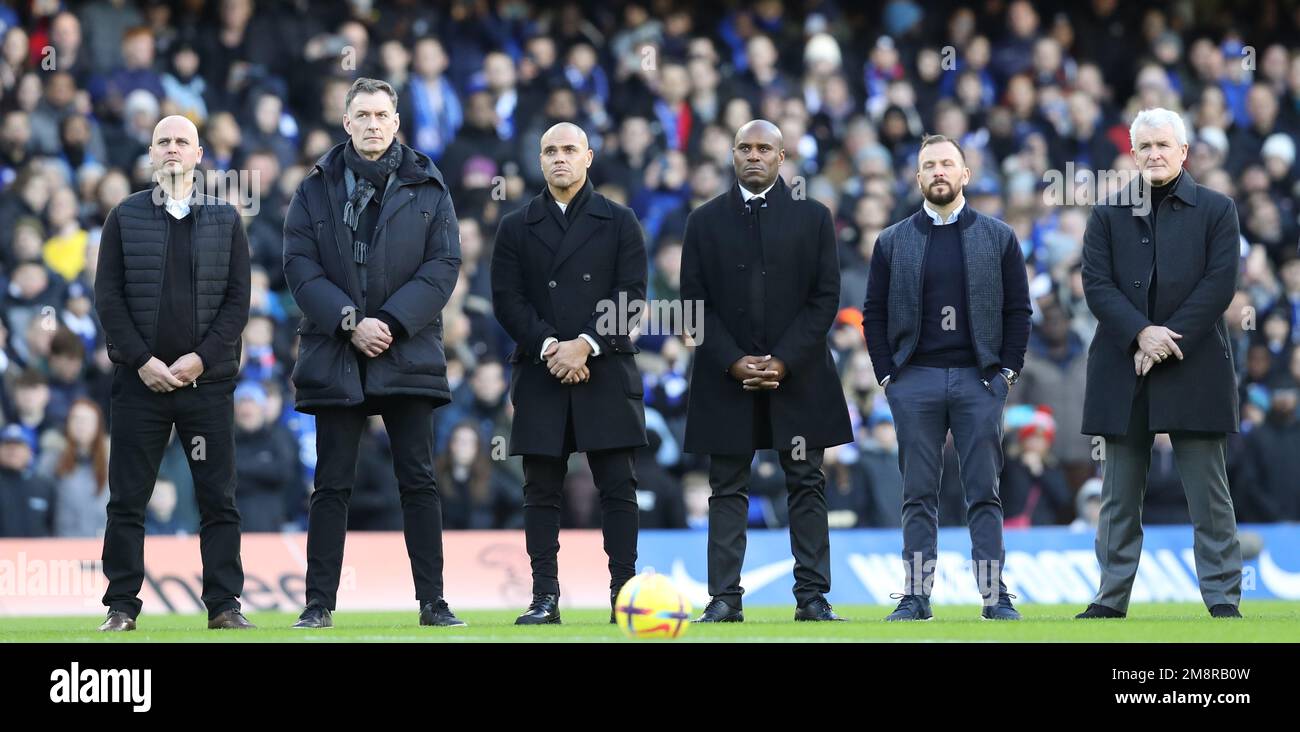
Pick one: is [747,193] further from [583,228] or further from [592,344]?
[592,344]

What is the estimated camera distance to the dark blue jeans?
9.38 meters

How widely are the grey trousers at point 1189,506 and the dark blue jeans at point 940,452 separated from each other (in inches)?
25.2

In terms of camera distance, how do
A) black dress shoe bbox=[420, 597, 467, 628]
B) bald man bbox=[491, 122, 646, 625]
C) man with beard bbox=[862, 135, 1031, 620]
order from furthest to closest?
bald man bbox=[491, 122, 646, 625] → man with beard bbox=[862, 135, 1031, 620] → black dress shoe bbox=[420, 597, 467, 628]

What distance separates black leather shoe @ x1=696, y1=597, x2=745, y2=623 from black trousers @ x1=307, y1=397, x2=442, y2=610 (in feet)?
4.46

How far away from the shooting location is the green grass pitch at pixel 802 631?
775cm

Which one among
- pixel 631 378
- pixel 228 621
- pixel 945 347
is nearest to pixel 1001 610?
pixel 945 347

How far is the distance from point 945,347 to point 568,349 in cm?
198

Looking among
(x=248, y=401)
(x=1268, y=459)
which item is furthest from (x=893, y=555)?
(x=248, y=401)

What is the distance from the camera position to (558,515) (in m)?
9.66

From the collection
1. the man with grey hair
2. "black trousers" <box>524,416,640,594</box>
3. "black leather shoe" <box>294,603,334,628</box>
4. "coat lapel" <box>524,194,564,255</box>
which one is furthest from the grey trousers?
"black leather shoe" <box>294,603,334,628</box>

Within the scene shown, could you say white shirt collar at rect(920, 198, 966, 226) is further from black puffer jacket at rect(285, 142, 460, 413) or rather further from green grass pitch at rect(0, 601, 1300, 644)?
black puffer jacket at rect(285, 142, 460, 413)
